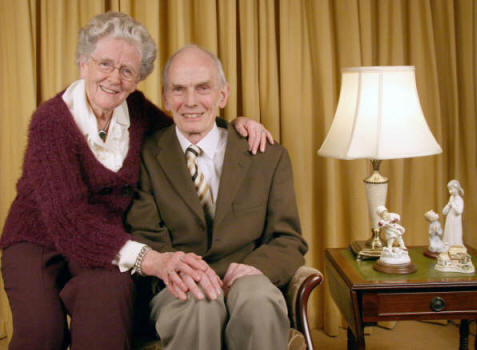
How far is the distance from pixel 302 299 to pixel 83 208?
2.65 ft

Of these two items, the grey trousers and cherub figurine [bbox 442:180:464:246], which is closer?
the grey trousers

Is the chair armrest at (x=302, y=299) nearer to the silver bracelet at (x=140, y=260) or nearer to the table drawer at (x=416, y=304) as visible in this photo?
the table drawer at (x=416, y=304)

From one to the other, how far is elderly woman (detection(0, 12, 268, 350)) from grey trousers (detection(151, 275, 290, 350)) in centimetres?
19

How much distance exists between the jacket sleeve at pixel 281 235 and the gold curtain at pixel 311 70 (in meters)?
0.66


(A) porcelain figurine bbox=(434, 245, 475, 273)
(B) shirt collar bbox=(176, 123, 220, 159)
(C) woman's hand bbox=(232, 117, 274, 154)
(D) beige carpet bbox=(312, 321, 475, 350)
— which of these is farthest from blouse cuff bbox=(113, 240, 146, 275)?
(D) beige carpet bbox=(312, 321, 475, 350)

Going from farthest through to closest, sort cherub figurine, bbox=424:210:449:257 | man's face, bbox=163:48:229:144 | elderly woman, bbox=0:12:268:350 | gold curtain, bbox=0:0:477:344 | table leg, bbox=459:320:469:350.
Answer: gold curtain, bbox=0:0:477:344 < table leg, bbox=459:320:469:350 < cherub figurine, bbox=424:210:449:257 < man's face, bbox=163:48:229:144 < elderly woman, bbox=0:12:268:350

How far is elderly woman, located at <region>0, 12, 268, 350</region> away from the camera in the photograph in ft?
5.44

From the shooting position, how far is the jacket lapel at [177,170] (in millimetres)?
1941

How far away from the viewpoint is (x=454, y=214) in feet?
6.74

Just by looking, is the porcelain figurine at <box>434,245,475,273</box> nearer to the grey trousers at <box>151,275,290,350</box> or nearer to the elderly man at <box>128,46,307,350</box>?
the elderly man at <box>128,46,307,350</box>

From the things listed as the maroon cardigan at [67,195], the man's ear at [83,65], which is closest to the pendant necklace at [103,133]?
the maroon cardigan at [67,195]

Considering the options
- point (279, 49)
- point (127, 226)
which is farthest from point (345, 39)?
point (127, 226)

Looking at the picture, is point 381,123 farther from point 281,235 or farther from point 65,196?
point 65,196

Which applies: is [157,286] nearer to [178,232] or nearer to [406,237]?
[178,232]
